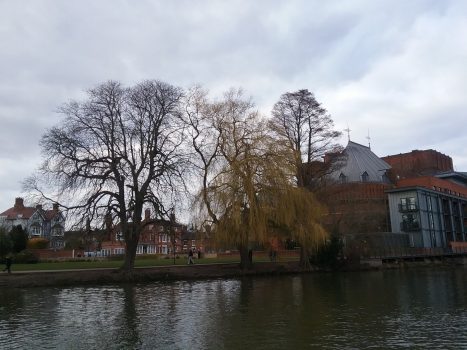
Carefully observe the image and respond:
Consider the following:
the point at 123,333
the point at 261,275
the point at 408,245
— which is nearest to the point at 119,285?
the point at 261,275

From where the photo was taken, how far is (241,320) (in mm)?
17500

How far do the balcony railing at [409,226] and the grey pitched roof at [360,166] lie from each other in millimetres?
12670

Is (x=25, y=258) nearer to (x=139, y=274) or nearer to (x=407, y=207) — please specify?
(x=139, y=274)

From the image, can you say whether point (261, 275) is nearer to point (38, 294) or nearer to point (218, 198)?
point (218, 198)

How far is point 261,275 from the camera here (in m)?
43.1

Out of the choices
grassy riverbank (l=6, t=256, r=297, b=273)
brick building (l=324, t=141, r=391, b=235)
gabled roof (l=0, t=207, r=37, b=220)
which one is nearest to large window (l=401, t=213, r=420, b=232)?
brick building (l=324, t=141, r=391, b=235)

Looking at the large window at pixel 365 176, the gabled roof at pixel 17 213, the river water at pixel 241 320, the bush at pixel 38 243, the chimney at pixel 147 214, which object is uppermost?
the large window at pixel 365 176

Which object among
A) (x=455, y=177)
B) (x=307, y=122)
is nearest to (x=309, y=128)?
(x=307, y=122)

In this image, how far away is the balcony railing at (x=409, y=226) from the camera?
242ft

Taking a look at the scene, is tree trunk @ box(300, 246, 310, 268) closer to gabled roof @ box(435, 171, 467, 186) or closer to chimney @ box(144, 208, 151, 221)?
chimney @ box(144, 208, 151, 221)

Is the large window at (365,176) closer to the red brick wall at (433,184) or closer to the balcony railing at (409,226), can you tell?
the red brick wall at (433,184)

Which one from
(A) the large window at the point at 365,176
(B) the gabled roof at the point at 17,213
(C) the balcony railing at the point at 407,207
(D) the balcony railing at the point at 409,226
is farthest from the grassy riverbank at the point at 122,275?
(B) the gabled roof at the point at 17,213

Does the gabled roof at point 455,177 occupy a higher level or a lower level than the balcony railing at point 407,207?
higher

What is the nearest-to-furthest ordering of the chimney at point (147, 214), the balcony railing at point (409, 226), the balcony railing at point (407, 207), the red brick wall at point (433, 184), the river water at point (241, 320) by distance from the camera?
the river water at point (241, 320)
the chimney at point (147, 214)
the balcony railing at point (409, 226)
the balcony railing at point (407, 207)
the red brick wall at point (433, 184)
